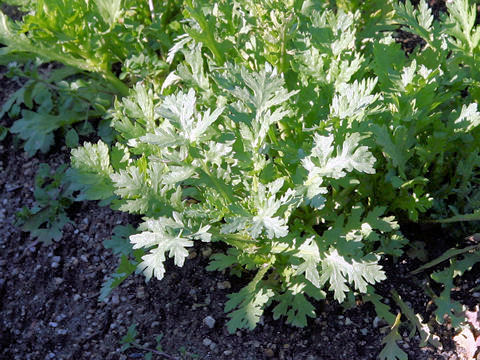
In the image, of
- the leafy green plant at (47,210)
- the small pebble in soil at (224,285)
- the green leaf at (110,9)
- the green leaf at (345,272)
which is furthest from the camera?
the green leaf at (110,9)

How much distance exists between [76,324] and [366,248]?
4.40 ft

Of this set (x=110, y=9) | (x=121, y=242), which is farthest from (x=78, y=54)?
(x=121, y=242)

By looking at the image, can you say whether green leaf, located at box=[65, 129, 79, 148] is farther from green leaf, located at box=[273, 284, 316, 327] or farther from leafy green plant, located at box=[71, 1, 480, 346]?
green leaf, located at box=[273, 284, 316, 327]

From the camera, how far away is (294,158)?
242cm

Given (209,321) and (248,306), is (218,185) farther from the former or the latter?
(209,321)

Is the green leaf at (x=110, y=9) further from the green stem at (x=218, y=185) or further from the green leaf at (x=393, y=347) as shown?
the green leaf at (x=393, y=347)

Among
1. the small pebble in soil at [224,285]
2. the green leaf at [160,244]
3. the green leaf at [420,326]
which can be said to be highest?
the green leaf at [160,244]

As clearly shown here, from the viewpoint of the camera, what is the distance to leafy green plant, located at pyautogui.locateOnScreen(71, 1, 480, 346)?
7.34ft

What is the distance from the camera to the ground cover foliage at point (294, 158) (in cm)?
225

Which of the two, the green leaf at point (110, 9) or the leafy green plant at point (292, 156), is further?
the green leaf at point (110, 9)

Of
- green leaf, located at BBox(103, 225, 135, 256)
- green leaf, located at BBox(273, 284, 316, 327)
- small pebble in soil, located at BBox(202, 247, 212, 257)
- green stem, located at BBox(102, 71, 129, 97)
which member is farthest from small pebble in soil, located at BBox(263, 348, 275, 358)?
green stem, located at BBox(102, 71, 129, 97)

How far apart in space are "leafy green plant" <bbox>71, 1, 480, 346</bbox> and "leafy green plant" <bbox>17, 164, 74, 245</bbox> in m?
0.57

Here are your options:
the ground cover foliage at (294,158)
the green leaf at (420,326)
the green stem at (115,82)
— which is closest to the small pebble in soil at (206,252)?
the ground cover foliage at (294,158)

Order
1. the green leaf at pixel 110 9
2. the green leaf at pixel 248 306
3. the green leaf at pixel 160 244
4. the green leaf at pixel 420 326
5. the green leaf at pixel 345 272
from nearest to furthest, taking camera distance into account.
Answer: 1. the green leaf at pixel 160 244
2. the green leaf at pixel 345 272
3. the green leaf at pixel 248 306
4. the green leaf at pixel 420 326
5. the green leaf at pixel 110 9
